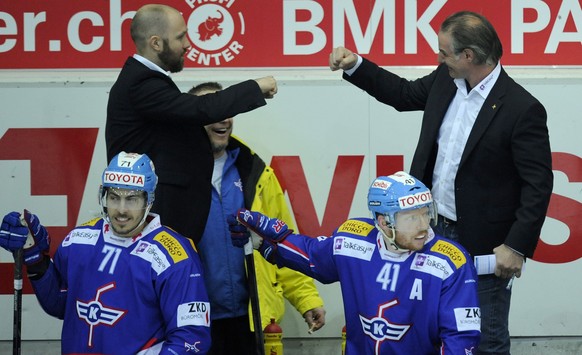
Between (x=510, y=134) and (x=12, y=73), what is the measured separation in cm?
256

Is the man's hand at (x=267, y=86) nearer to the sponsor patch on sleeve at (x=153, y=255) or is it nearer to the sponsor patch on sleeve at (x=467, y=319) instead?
the sponsor patch on sleeve at (x=153, y=255)

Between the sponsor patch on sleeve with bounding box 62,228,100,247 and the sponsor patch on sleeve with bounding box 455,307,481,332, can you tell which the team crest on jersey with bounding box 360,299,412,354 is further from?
the sponsor patch on sleeve with bounding box 62,228,100,247

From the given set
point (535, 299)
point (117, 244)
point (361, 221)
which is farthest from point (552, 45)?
point (117, 244)

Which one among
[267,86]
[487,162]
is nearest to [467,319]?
[487,162]

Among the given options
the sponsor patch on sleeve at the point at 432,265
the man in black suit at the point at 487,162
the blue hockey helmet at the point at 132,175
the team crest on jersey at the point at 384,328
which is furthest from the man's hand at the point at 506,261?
the blue hockey helmet at the point at 132,175

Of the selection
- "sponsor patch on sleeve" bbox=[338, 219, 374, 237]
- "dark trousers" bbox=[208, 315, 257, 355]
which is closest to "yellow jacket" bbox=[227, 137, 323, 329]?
"dark trousers" bbox=[208, 315, 257, 355]

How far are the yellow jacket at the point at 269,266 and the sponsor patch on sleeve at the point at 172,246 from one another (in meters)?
1.02

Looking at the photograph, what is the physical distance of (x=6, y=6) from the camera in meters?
6.07

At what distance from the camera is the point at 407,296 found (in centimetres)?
449

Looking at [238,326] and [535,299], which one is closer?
[238,326]

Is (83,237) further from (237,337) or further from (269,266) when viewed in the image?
(269,266)

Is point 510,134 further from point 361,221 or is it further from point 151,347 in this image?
point 151,347

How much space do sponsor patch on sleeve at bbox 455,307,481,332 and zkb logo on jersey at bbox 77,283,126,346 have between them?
1176 mm

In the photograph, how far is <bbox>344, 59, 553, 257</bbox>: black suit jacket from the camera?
466 cm
